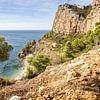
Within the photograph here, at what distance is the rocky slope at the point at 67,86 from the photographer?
15.9 m

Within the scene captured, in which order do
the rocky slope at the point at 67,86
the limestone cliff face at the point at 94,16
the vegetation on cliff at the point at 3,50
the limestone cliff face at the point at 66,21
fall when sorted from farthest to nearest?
1. the limestone cliff face at the point at 66,21
2. the limestone cliff face at the point at 94,16
3. the vegetation on cliff at the point at 3,50
4. the rocky slope at the point at 67,86

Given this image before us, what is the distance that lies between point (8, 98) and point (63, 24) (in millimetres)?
141538

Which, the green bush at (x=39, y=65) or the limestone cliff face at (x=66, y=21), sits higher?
the limestone cliff face at (x=66, y=21)

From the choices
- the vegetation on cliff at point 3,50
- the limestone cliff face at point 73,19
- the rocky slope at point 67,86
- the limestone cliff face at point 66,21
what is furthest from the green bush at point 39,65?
the limestone cliff face at point 66,21

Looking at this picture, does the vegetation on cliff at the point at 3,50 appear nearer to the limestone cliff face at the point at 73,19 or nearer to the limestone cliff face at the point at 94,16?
the limestone cliff face at the point at 94,16

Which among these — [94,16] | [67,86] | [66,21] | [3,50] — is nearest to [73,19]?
[66,21]

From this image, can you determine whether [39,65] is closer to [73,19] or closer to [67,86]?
[67,86]

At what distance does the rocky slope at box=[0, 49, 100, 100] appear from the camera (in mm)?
15899

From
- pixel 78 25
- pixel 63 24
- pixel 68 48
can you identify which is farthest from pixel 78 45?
pixel 63 24

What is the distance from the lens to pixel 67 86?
16688 mm

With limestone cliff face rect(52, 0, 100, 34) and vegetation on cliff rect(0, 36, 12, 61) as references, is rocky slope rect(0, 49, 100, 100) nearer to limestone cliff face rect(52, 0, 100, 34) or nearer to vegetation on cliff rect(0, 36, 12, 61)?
vegetation on cliff rect(0, 36, 12, 61)

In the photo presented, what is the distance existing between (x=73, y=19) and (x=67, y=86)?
132 m

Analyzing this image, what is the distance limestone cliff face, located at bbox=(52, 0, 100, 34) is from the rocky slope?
338 ft

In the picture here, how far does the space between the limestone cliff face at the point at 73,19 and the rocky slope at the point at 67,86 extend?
338 feet
